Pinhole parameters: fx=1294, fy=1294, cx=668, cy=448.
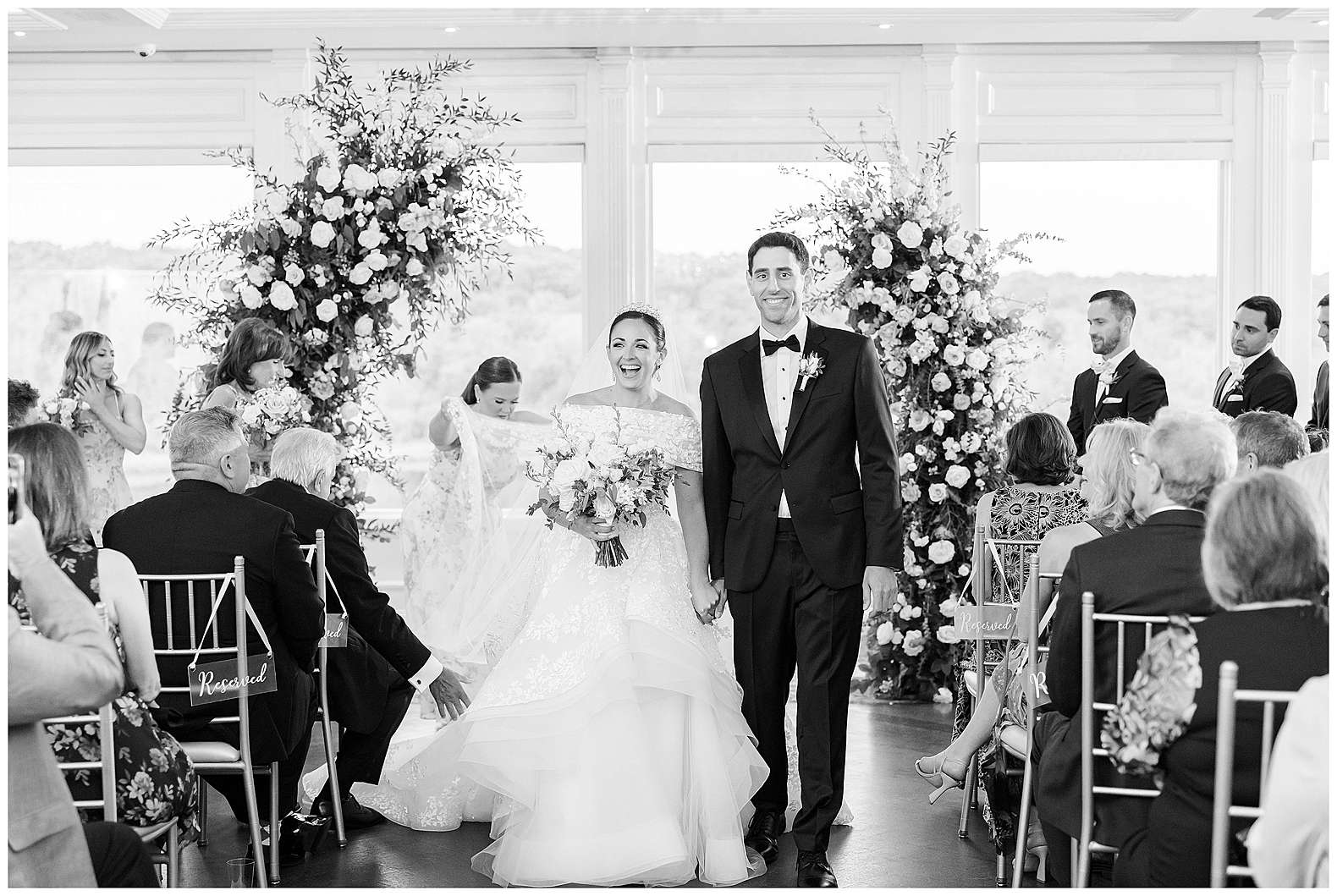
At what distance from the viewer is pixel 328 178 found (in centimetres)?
613

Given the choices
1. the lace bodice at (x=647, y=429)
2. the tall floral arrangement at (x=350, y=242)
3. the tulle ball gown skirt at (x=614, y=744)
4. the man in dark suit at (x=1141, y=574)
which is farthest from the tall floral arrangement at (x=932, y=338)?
the man in dark suit at (x=1141, y=574)

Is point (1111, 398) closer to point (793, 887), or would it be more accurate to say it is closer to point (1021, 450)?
point (1021, 450)

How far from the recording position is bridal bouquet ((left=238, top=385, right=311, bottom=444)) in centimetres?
583

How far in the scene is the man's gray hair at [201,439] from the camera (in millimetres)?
3896

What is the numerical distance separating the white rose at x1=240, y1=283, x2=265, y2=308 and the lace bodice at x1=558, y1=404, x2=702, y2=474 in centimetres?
234

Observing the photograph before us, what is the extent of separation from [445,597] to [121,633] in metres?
3.67

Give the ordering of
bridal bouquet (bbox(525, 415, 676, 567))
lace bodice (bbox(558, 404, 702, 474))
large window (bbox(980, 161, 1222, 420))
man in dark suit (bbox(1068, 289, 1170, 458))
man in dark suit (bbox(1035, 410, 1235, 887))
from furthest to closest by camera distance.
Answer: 1. large window (bbox(980, 161, 1222, 420))
2. man in dark suit (bbox(1068, 289, 1170, 458))
3. lace bodice (bbox(558, 404, 702, 474))
4. bridal bouquet (bbox(525, 415, 676, 567))
5. man in dark suit (bbox(1035, 410, 1235, 887))

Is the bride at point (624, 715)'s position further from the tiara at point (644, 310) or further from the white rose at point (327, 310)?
the white rose at point (327, 310)

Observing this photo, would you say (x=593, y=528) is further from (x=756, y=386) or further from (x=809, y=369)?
(x=809, y=369)

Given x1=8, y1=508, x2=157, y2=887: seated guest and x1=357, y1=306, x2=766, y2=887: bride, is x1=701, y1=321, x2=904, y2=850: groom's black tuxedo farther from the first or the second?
x1=8, y1=508, x2=157, y2=887: seated guest

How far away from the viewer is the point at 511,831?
13.2 feet

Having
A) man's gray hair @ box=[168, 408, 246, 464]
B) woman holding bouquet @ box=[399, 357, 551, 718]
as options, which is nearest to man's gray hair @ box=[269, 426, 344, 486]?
man's gray hair @ box=[168, 408, 246, 464]

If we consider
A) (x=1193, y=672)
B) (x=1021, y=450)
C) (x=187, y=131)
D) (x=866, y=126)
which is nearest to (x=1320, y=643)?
(x=1193, y=672)

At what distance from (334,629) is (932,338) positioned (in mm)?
3461
